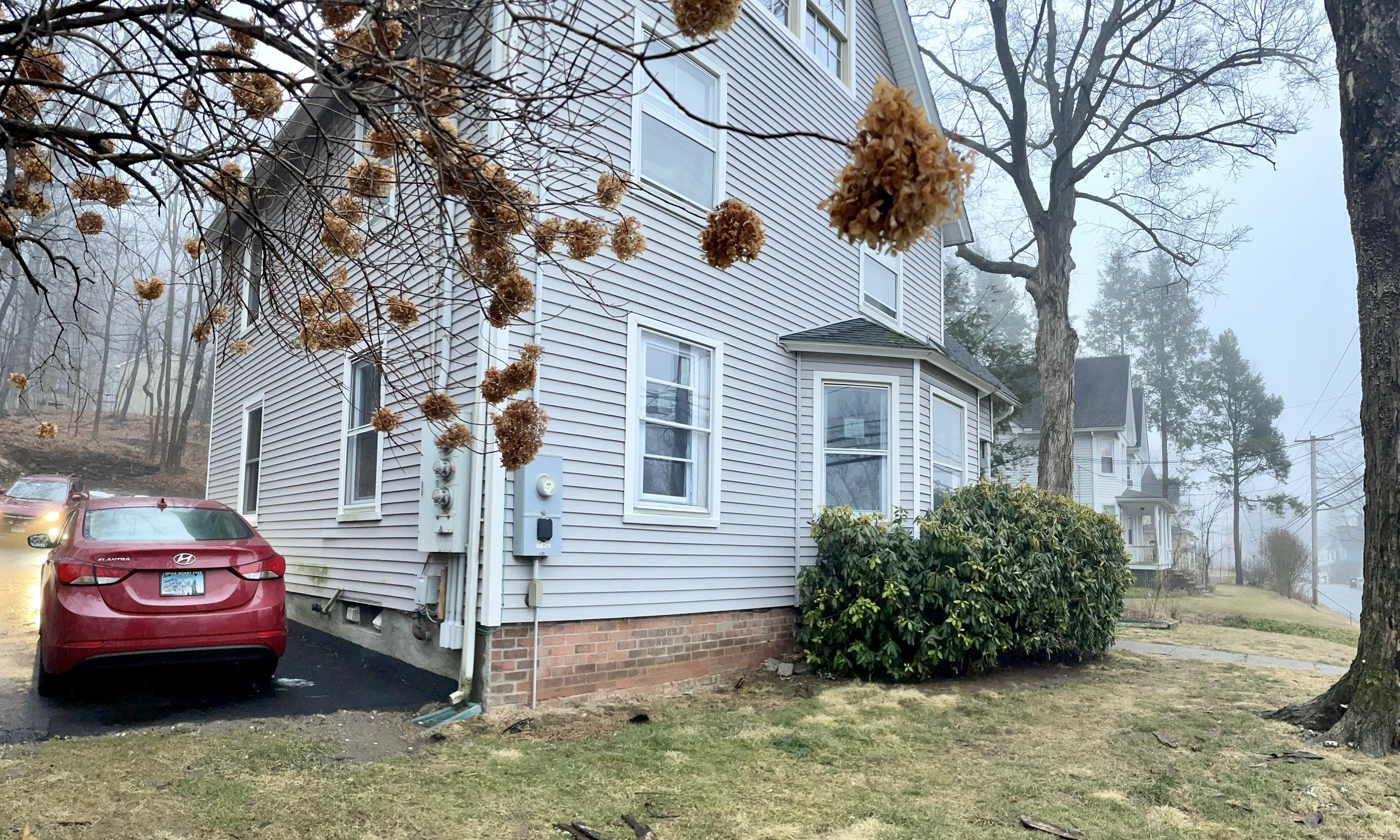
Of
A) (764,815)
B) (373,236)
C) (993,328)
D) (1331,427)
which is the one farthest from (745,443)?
(1331,427)

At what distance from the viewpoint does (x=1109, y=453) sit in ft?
109

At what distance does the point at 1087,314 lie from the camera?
51625 mm

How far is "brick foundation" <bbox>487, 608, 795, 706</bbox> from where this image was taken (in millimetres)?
6383

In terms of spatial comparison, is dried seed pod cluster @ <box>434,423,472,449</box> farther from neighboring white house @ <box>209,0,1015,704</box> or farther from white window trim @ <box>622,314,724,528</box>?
white window trim @ <box>622,314,724,528</box>

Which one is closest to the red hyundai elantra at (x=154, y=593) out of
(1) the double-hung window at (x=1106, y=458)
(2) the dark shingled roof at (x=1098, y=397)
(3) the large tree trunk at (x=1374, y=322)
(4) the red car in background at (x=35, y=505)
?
(3) the large tree trunk at (x=1374, y=322)

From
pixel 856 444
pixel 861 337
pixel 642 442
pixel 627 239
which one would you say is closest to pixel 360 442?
pixel 642 442

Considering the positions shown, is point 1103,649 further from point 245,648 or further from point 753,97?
point 245,648

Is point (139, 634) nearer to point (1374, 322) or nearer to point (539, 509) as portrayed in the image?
point (539, 509)

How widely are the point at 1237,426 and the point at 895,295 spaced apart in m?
33.6

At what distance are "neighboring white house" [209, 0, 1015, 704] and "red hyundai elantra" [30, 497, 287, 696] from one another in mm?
1187

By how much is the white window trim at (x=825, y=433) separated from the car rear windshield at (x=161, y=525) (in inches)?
218

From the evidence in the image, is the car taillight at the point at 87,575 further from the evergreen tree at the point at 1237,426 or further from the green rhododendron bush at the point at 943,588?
the evergreen tree at the point at 1237,426

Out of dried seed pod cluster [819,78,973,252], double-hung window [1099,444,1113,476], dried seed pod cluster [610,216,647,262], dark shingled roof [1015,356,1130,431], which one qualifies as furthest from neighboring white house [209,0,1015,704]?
double-hung window [1099,444,1113,476]

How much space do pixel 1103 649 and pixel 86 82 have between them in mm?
10538
